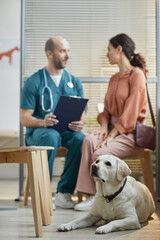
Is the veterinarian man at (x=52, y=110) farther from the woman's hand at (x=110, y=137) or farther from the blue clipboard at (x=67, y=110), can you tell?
the woman's hand at (x=110, y=137)

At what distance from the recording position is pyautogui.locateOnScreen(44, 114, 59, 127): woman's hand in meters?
3.50

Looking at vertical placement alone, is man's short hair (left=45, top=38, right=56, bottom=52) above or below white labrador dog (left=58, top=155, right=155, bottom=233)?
above

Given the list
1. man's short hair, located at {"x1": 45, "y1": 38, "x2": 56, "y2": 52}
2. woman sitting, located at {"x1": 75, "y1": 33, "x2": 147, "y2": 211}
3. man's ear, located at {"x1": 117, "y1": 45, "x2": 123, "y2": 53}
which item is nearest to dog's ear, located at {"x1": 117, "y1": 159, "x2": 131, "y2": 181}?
woman sitting, located at {"x1": 75, "y1": 33, "x2": 147, "y2": 211}

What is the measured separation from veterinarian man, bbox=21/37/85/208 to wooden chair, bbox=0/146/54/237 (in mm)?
675

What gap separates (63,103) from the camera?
3393mm

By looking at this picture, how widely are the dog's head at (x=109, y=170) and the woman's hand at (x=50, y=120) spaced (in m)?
0.99

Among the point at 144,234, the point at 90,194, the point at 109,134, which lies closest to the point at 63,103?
the point at 109,134

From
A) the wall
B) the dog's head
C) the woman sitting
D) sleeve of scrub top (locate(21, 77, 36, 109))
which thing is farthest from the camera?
the wall

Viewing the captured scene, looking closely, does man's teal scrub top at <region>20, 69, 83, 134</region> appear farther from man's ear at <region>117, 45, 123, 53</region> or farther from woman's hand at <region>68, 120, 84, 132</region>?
man's ear at <region>117, 45, 123, 53</region>

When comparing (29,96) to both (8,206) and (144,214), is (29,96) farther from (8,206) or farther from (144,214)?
(144,214)

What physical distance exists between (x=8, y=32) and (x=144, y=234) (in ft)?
15.3

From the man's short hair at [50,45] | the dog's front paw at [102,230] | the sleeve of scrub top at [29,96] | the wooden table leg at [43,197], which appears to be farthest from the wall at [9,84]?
the dog's front paw at [102,230]

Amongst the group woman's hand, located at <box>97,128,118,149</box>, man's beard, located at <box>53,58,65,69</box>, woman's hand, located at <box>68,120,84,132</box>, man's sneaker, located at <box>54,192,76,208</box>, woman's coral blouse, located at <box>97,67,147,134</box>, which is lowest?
man's sneaker, located at <box>54,192,76,208</box>

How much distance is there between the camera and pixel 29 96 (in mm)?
3742
